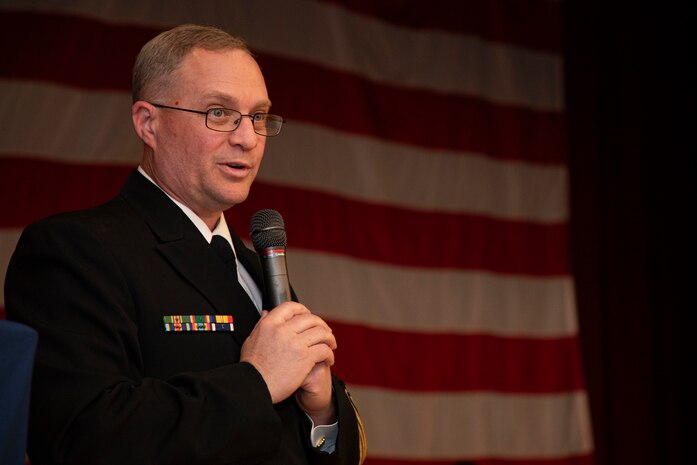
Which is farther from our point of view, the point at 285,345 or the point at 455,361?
the point at 455,361

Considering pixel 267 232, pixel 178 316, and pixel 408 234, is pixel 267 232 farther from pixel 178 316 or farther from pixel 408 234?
pixel 408 234

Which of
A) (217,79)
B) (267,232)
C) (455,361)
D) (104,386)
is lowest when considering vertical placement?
(455,361)

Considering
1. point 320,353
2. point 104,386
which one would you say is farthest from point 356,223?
point 104,386

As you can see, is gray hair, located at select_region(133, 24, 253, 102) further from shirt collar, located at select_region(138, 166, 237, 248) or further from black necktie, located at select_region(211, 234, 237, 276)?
black necktie, located at select_region(211, 234, 237, 276)

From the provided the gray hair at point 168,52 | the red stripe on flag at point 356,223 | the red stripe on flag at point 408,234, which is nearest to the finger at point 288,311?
the gray hair at point 168,52

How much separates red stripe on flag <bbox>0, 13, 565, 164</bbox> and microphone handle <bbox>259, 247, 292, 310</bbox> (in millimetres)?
1675

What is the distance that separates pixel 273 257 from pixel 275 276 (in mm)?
32

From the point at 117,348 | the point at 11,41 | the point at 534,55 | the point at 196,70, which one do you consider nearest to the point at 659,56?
the point at 534,55

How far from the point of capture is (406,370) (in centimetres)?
374

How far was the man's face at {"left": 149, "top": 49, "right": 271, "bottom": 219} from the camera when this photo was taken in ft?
5.30

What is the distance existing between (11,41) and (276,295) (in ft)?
5.80

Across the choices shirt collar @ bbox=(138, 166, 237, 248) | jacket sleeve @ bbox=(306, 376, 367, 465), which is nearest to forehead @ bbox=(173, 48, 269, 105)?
shirt collar @ bbox=(138, 166, 237, 248)

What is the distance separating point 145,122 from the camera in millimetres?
1687

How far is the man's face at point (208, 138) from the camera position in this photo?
1.62 metres
